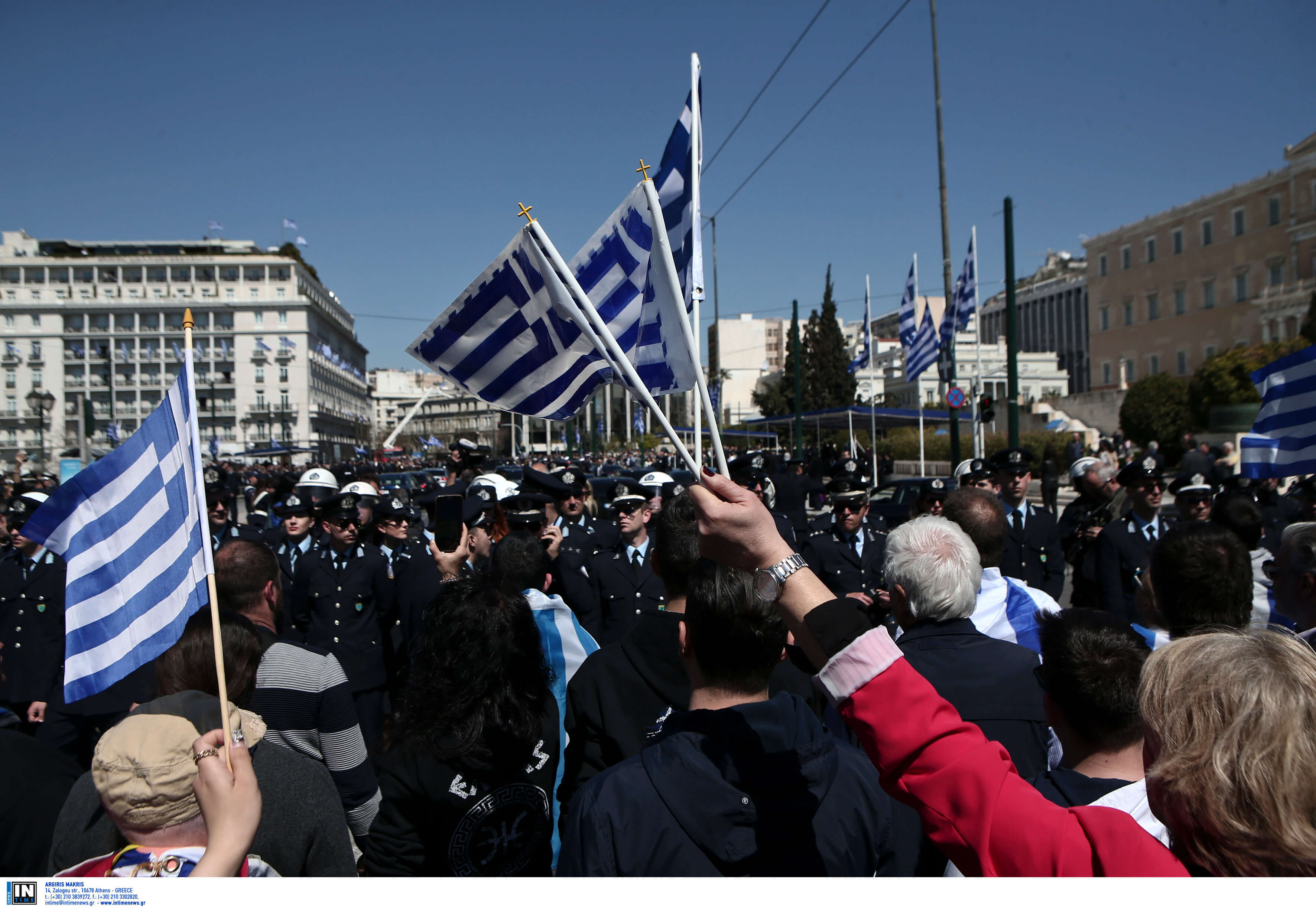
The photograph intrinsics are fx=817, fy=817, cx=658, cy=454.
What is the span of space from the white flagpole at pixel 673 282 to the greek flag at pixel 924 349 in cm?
1975

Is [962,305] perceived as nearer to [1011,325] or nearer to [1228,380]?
[1011,325]

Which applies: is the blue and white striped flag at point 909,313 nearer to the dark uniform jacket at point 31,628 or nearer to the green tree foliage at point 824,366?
the dark uniform jacket at point 31,628

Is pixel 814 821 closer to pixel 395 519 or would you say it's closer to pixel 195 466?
pixel 195 466

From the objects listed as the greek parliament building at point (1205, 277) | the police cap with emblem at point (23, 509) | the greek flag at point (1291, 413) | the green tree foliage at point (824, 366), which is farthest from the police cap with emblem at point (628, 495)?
the green tree foliage at point (824, 366)

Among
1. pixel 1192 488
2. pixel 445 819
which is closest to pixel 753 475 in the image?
pixel 1192 488

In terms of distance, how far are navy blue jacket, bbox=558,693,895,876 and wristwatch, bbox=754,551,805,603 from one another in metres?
0.46

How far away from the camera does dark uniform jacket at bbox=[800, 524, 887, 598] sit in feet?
21.3

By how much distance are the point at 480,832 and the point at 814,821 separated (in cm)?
97

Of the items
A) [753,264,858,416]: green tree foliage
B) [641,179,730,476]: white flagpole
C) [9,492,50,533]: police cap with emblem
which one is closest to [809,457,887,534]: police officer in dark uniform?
[641,179,730,476]: white flagpole

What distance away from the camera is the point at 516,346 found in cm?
353

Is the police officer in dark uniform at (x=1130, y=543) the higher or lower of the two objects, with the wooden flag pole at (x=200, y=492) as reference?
lower

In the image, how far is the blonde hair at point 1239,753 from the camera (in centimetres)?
118

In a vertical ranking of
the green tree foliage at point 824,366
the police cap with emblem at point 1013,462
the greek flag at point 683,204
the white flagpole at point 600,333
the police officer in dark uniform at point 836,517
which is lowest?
the police officer in dark uniform at point 836,517

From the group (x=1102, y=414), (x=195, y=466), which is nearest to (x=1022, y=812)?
(x=195, y=466)
